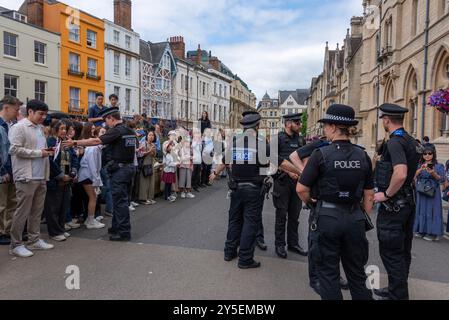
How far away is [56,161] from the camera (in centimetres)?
614

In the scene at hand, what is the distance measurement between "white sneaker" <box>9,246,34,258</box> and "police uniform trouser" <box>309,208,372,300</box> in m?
4.19

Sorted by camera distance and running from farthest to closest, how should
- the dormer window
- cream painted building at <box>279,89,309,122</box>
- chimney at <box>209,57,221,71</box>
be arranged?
1. cream painted building at <box>279,89,309,122</box>
2. chimney at <box>209,57,221,71</box>
3. the dormer window

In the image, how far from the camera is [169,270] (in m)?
4.66

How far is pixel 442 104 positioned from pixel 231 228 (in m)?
6.44

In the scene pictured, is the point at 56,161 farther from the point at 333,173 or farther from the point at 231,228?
the point at 333,173

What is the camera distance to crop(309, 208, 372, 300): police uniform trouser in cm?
317

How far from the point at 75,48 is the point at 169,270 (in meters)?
29.0

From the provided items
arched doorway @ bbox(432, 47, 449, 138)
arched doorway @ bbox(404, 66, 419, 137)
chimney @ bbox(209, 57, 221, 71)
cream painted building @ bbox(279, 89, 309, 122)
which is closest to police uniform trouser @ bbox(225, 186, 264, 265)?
arched doorway @ bbox(432, 47, 449, 138)

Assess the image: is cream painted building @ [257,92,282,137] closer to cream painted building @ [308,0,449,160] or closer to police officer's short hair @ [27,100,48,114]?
cream painted building @ [308,0,449,160]

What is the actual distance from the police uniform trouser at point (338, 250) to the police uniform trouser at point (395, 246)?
82 centimetres

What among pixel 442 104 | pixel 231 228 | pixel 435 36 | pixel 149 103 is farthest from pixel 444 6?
pixel 149 103

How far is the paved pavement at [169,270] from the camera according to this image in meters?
4.00

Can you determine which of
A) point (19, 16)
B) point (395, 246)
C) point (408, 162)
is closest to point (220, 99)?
point (19, 16)

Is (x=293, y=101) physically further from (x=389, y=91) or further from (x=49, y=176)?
(x=49, y=176)
